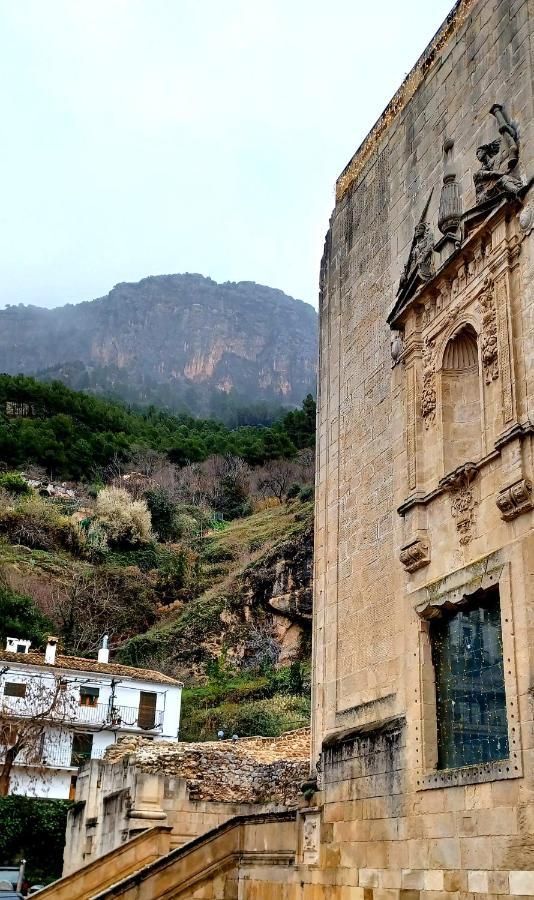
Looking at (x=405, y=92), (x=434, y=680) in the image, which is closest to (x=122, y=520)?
(x=405, y=92)

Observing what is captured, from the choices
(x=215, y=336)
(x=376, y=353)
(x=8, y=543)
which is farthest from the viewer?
(x=215, y=336)

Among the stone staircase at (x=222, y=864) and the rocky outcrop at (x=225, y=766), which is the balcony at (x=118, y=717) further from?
the stone staircase at (x=222, y=864)

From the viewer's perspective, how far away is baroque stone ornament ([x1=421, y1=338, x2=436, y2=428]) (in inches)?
404

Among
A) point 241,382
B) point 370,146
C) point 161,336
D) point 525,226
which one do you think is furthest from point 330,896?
point 161,336

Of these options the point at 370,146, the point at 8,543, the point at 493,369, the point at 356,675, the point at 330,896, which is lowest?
the point at 330,896

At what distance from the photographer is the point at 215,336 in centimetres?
15775

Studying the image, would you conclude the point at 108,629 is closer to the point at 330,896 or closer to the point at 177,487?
the point at 177,487

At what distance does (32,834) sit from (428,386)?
22.7m

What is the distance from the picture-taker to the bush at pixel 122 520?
2124 inches

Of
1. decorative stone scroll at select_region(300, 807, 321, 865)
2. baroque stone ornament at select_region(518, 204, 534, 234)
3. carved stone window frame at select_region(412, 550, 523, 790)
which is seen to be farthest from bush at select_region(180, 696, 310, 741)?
baroque stone ornament at select_region(518, 204, 534, 234)

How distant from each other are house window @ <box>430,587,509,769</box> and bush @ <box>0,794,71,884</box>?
21390mm

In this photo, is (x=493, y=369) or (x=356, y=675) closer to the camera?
(x=493, y=369)

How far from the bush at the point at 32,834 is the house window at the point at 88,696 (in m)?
6.13

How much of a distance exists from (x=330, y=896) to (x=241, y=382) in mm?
138932
